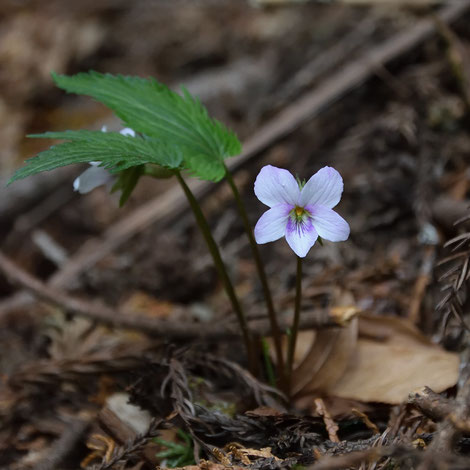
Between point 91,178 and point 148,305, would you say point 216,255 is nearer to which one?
point 91,178

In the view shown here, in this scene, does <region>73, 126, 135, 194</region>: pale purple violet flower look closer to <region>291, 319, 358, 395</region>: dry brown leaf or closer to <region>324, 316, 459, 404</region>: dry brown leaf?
<region>291, 319, 358, 395</region>: dry brown leaf

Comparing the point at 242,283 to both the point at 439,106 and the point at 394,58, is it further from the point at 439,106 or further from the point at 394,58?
the point at 394,58

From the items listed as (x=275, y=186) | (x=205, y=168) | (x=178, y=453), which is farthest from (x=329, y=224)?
(x=178, y=453)

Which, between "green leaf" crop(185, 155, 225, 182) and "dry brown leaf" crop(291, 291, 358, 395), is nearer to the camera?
"green leaf" crop(185, 155, 225, 182)

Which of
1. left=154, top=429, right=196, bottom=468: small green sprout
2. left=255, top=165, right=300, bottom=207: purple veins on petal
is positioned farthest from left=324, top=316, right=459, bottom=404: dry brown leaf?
left=255, top=165, right=300, bottom=207: purple veins on petal

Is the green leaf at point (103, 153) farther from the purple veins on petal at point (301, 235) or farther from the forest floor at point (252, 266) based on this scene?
the forest floor at point (252, 266)

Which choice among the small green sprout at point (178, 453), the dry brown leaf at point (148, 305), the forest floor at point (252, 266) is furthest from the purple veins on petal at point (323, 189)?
the dry brown leaf at point (148, 305)

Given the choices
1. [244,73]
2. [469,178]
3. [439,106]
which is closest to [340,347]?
[469,178]
